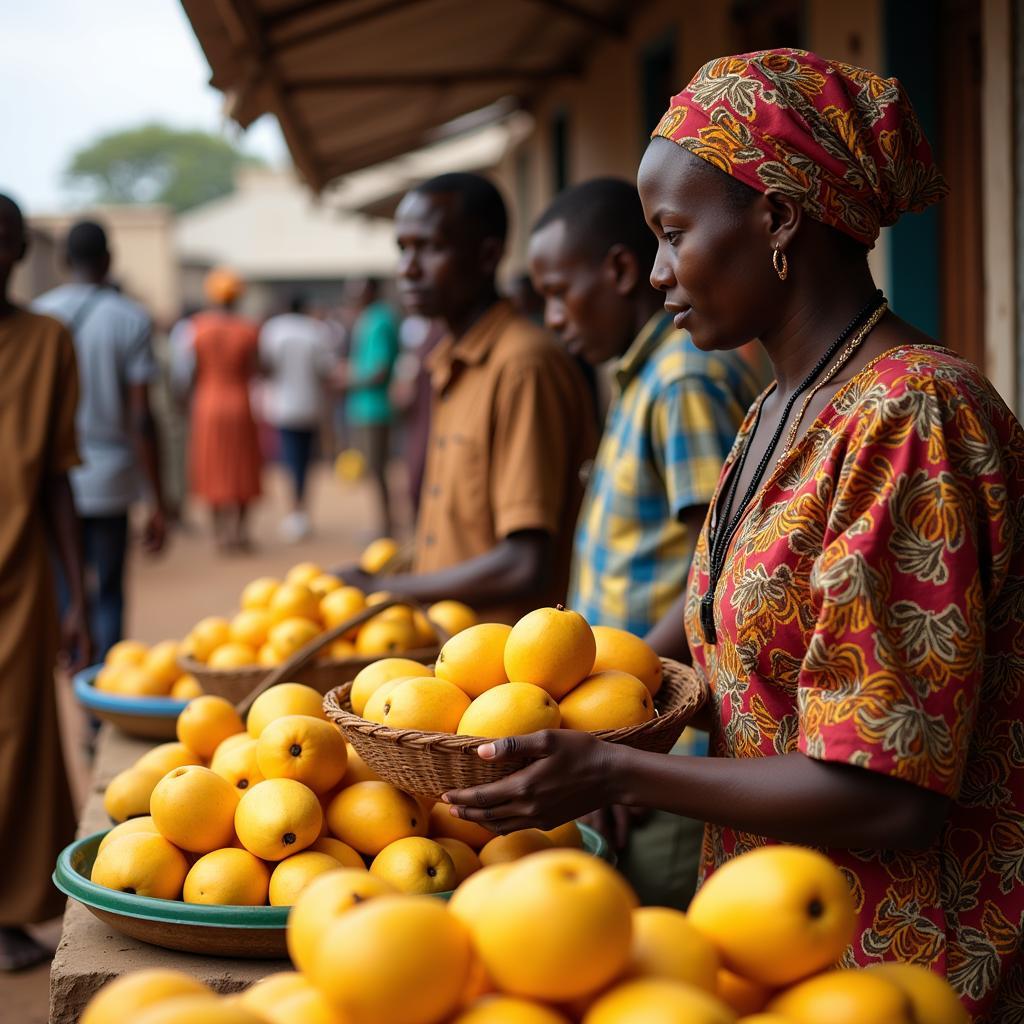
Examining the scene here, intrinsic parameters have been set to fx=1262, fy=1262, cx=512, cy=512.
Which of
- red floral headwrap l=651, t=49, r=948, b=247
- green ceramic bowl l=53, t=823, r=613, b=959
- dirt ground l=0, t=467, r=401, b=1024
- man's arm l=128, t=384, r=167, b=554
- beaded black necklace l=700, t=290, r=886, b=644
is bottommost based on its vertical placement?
dirt ground l=0, t=467, r=401, b=1024

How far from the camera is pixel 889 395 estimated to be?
160 centimetres

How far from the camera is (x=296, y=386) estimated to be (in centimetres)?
1353

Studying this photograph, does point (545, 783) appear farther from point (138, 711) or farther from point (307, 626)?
point (138, 711)

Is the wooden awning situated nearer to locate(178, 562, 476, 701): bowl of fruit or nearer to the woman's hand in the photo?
locate(178, 562, 476, 701): bowl of fruit

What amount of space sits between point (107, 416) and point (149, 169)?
325 ft

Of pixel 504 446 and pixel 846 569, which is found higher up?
pixel 846 569

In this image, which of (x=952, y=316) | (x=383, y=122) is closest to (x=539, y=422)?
(x=952, y=316)

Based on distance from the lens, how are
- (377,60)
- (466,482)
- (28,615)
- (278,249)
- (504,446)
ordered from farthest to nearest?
1. (278,249)
2. (377,60)
3. (28,615)
4. (466,482)
5. (504,446)

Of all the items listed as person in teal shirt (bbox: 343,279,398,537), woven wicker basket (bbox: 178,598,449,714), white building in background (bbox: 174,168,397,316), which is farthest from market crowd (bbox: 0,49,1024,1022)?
white building in background (bbox: 174,168,397,316)

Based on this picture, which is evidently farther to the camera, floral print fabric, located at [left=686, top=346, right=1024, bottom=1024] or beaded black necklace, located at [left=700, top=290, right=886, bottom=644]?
beaded black necklace, located at [left=700, top=290, right=886, bottom=644]

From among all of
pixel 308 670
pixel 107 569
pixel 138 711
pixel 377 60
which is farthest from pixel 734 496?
pixel 377 60

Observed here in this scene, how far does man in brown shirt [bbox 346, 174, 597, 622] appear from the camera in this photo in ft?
11.2

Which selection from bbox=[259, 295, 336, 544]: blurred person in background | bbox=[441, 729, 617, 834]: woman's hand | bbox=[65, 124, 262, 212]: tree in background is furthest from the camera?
bbox=[65, 124, 262, 212]: tree in background

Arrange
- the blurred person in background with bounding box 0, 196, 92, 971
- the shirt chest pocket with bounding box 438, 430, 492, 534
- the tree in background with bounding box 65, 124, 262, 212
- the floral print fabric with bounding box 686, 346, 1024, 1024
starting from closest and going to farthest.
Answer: the floral print fabric with bounding box 686, 346, 1024, 1024, the shirt chest pocket with bounding box 438, 430, 492, 534, the blurred person in background with bounding box 0, 196, 92, 971, the tree in background with bounding box 65, 124, 262, 212
